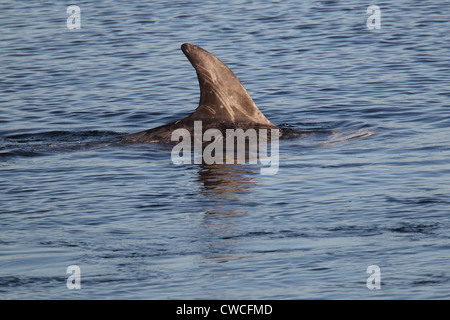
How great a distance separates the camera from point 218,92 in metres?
13.8

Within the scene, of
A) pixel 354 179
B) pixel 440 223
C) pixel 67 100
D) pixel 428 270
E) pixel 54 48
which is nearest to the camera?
pixel 428 270

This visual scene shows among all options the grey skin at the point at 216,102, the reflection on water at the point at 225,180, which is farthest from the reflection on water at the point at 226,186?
the grey skin at the point at 216,102

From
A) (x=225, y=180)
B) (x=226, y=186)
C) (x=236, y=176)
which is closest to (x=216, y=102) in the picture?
(x=236, y=176)

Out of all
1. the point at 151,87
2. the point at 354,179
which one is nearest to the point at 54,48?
the point at 151,87

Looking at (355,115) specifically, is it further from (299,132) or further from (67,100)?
(67,100)

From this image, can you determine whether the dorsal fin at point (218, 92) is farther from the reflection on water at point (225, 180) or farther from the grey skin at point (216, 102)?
the reflection on water at point (225, 180)

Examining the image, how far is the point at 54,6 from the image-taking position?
32500 mm

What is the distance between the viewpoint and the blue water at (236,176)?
8539 mm

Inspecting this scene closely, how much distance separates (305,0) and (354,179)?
20.8 metres

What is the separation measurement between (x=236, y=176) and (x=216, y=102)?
2.04m

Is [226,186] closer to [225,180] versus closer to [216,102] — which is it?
[225,180]

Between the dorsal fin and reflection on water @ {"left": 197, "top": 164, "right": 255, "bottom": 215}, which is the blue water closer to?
reflection on water @ {"left": 197, "top": 164, "right": 255, "bottom": 215}

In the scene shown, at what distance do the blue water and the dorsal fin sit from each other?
91 cm

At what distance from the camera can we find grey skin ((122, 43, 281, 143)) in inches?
541
